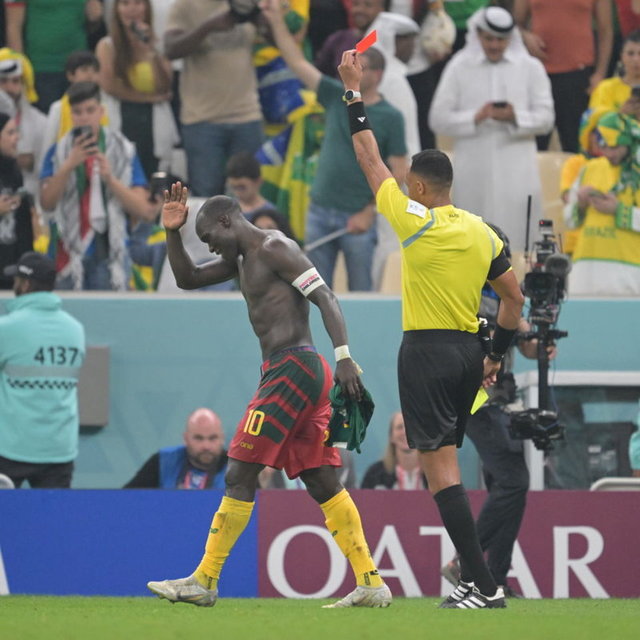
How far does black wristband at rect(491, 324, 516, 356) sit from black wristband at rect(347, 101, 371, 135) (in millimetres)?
1211

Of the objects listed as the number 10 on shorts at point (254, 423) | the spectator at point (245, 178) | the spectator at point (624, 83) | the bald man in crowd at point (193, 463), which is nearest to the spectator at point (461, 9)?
the spectator at point (624, 83)

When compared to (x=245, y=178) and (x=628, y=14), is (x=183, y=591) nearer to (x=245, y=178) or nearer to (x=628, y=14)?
(x=245, y=178)

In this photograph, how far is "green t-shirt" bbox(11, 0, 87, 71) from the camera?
1398cm

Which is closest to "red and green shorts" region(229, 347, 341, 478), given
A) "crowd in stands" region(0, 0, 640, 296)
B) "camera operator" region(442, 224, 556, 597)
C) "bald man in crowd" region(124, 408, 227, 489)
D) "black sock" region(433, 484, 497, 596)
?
"black sock" region(433, 484, 497, 596)

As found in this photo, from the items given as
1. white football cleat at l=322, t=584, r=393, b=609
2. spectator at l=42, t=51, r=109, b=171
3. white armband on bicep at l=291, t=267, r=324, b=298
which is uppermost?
spectator at l=42, t=51, r=109, b=171

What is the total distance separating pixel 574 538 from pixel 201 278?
11.8ft

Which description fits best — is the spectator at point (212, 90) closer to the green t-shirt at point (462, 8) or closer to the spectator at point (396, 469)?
the green t-shirt at point (462, 8)

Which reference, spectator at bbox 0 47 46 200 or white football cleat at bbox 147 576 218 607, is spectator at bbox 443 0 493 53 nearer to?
spectator at bbox 0 47 46 200

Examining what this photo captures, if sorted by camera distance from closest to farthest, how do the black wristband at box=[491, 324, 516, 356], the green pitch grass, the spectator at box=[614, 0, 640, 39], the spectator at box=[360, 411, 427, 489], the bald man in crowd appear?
the green pitch grass < the black wristband at box=[491, 324, 516, 356] < the bald man in crowd < the spectator at box=[360, 411, 427, 489] < the spectator at box=[614, 0, 640, 39]

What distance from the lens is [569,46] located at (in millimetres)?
14438

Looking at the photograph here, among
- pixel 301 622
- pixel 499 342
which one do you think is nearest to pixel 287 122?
pixel 499 342

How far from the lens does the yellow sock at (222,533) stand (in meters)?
7.95

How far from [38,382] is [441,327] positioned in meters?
3.86

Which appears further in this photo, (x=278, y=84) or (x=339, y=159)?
(x=278, y=84)
